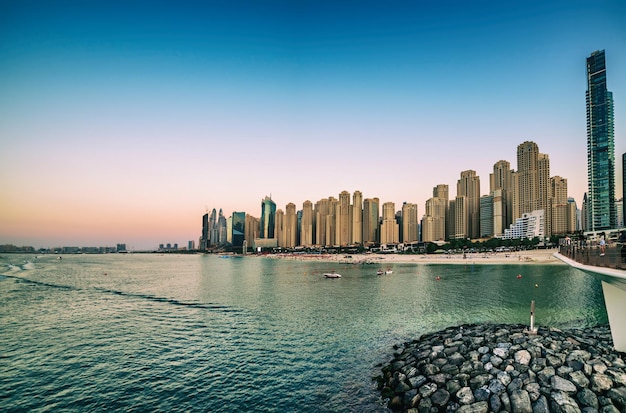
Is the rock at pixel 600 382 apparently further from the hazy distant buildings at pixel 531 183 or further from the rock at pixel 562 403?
the hazy distant buildings at pixel 531 183

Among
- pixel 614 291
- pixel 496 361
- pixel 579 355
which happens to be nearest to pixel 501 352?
pixel 496 361

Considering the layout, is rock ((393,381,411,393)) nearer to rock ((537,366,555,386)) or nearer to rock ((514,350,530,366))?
rock ((514,350,530,366))

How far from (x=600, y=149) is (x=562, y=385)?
160 metres

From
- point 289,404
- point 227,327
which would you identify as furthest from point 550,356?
point 227,327

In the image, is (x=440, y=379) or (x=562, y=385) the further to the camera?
(x=440, y=379)

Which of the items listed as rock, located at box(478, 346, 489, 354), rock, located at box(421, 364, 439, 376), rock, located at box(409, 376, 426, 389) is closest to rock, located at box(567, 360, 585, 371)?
rock, located at box(478, 346, 489, 354)

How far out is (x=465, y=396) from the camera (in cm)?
1161

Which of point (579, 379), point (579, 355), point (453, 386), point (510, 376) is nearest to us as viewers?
point (579, 379)

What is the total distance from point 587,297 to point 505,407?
3335 centimetres

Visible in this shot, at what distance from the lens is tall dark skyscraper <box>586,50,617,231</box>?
419 ft

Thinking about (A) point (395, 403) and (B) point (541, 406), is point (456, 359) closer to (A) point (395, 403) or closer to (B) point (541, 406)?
(A) point (395, 403)

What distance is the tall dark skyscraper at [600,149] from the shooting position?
127812 mm

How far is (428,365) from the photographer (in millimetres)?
14016

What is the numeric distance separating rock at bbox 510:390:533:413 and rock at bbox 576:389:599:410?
1.49 metres
